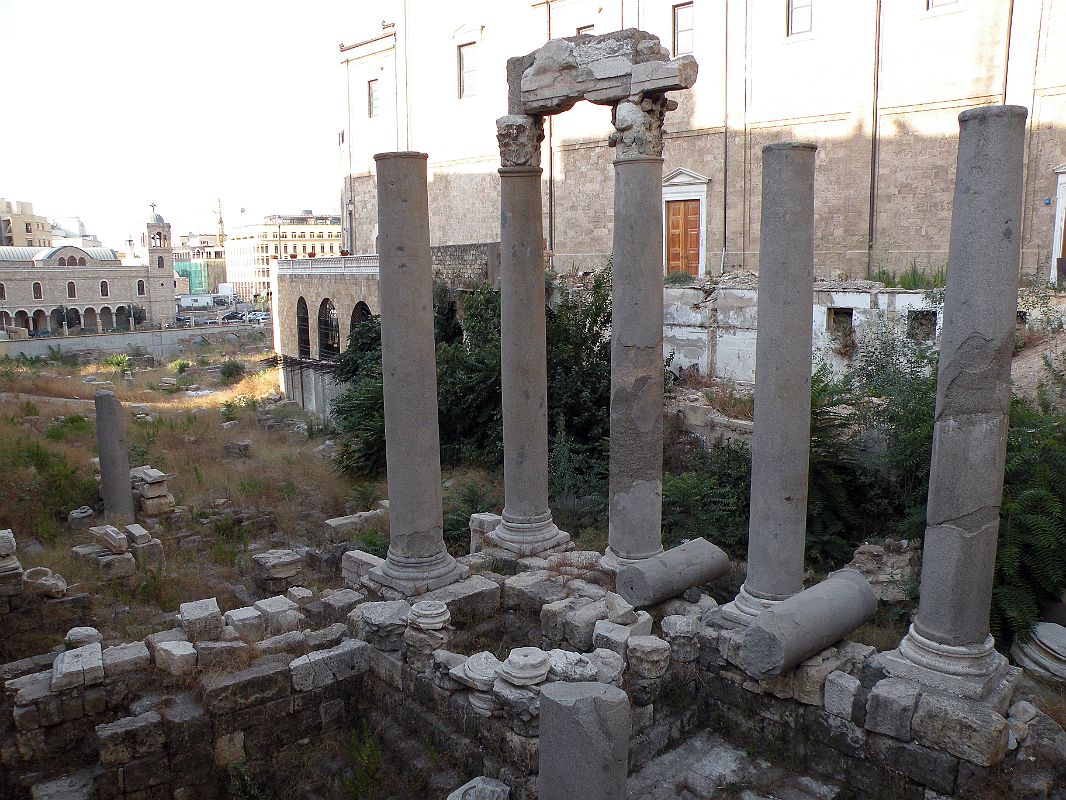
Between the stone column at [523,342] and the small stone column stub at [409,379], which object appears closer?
the small stone column stub at [409,379]

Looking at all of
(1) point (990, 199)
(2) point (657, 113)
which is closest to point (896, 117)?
(2) point (657, 113)

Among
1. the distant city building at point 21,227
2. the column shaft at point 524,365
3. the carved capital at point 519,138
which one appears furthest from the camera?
the distant city building at point 21,227

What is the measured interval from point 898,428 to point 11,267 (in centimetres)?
6405

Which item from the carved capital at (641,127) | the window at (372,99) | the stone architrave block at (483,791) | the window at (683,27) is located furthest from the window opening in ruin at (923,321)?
the window at (372,99)

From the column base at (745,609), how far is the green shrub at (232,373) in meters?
31.8

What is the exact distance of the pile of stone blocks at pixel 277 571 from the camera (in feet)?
30.2

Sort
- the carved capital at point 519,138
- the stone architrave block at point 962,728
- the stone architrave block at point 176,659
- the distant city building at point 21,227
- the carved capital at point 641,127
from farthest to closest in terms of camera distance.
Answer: the distant city building at point 21,227, the carved capital at point 519,138, the carved capital at point 641,127, the stone architrave block at point 176,659, the stone architrave block at point 962,728

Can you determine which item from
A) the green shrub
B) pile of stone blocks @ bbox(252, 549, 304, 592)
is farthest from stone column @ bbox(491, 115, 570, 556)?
the green shrub

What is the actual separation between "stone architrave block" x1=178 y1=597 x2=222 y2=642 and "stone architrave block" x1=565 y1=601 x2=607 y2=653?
10.2ft

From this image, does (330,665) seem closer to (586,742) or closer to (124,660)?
(124,660)

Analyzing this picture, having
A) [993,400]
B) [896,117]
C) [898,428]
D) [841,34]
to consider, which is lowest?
[898,428]

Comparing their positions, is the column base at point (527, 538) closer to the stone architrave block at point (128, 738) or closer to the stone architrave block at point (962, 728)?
the stone architrave block at point (128, 738)

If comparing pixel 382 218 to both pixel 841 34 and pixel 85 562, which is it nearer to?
pixel 85 562

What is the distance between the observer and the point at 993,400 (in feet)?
16.6
